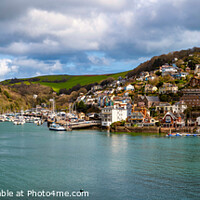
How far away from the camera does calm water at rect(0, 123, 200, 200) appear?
30.8 meters

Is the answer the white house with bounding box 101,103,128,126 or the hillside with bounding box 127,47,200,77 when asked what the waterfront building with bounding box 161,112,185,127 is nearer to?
the white house with bounding box 101,103,128,126

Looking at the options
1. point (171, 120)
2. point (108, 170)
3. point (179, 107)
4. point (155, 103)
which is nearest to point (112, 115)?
point (171, 120)

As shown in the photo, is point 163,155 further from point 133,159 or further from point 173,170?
point 173,170

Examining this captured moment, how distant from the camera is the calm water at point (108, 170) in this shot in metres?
30.8

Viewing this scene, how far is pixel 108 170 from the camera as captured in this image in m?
39.1

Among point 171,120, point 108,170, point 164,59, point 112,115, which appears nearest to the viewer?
point 108,170

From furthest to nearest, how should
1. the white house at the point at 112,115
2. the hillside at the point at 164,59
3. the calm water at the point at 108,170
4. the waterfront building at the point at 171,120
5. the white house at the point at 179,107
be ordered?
1. the hillside at the point at 164,59
2. the white house at the point at 179,107
3. the white house at the point at 112,115
4. the waterfront building at the point at 171,120
5. the calm water at the point at 108,170

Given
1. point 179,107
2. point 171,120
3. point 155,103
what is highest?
point 155,103

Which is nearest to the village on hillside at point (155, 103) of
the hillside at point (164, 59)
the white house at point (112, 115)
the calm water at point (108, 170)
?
the white house at point (112, 115)

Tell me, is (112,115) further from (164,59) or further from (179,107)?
(164,59)

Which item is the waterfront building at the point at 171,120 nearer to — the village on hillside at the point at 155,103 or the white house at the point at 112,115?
the village on hillside at the point at 155,103

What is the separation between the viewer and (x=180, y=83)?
12900 centimetres

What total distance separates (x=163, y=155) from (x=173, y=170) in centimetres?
1079

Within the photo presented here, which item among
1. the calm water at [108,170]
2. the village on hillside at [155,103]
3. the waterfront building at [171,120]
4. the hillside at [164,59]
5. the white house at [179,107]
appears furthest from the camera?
the hillside at [164,59]
